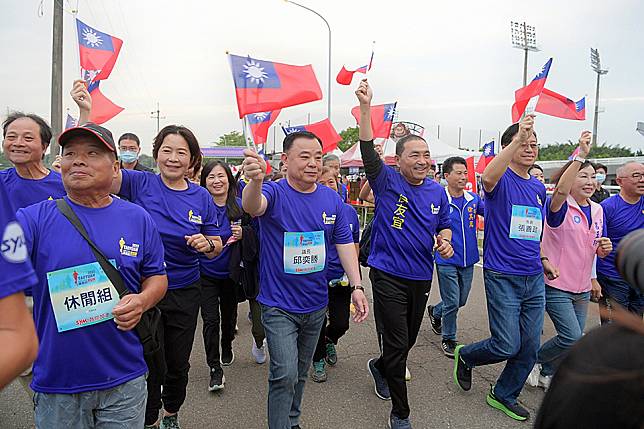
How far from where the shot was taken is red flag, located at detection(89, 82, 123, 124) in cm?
454

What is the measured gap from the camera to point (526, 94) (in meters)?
4.45

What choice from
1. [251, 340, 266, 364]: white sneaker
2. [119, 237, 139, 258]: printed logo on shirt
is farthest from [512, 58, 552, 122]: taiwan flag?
[119, 237, 139, 258]: printed logo on shirt

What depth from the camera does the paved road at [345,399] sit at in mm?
3447

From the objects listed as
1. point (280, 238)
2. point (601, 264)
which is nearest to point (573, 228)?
point (601, 264)

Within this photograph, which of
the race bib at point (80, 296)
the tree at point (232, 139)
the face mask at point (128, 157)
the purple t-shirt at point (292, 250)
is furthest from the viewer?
the tree at point (232, 139)

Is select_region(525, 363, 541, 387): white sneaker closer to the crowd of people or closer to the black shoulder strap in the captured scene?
the crowd of people

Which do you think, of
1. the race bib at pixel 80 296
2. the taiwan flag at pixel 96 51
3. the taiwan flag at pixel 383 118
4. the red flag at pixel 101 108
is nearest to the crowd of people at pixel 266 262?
the race bib at pixel 80 296

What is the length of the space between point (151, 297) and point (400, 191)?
205cm

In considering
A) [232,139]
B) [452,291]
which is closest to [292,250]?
[452,291]

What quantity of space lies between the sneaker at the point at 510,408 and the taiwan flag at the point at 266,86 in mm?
2783

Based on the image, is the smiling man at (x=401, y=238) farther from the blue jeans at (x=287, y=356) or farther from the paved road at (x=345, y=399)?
the blue jeans at (x=287, y=356)

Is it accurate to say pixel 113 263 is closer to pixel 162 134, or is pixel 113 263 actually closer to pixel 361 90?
pixel 162 134

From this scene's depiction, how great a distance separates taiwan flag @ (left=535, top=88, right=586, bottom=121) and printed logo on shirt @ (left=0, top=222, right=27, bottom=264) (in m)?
4.90

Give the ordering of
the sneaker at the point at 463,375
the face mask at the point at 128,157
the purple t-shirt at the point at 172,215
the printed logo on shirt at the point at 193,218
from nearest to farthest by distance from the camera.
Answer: the purple t-shirt at the point at 172,215
the printed logo on shirt at the point at 193,218
the sneaker at the point at 463,375
the face mask at the point at 128,157
